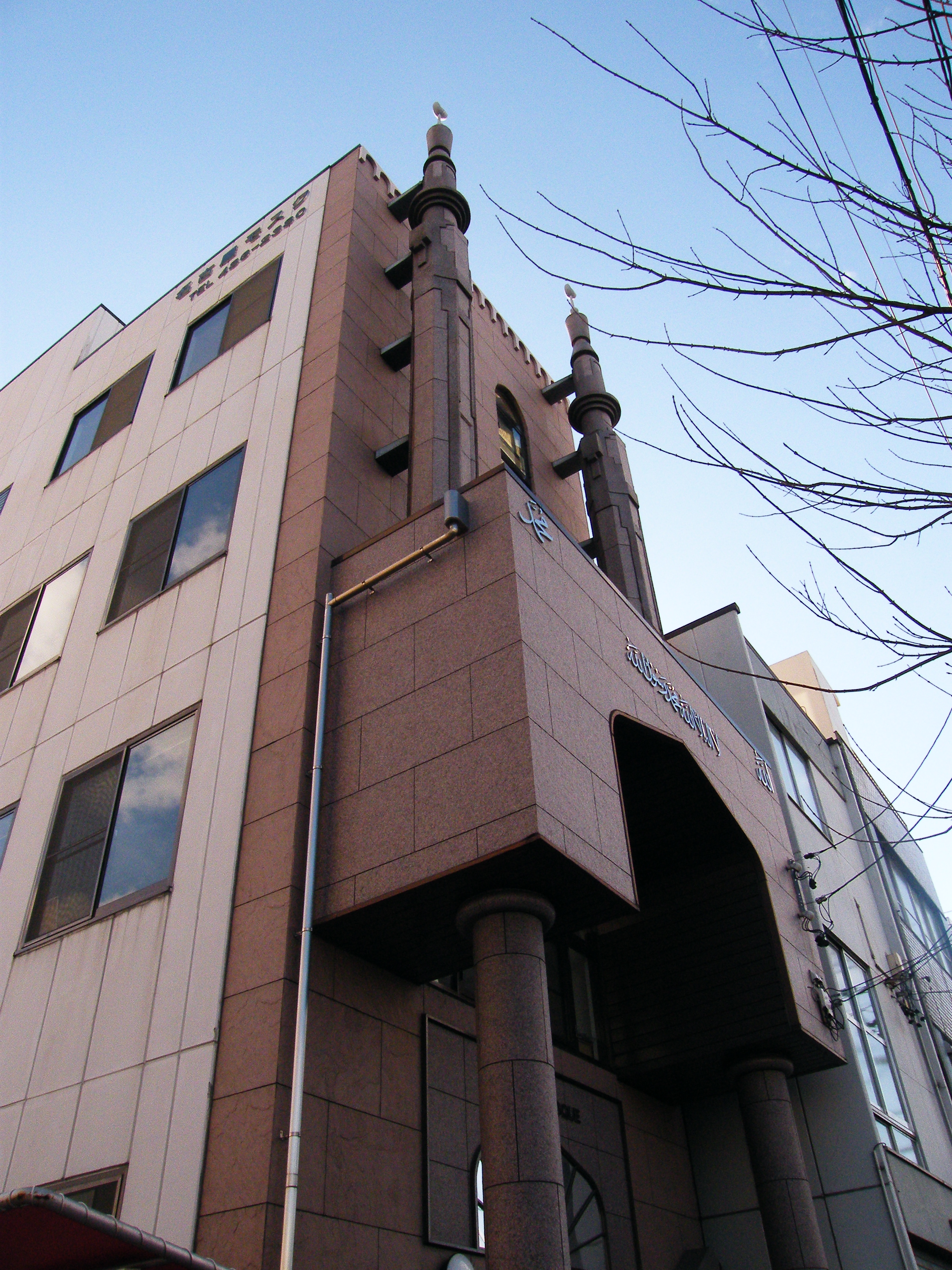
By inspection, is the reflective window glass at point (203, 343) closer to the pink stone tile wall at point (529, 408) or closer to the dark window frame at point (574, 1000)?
the pink stone tile wall at point (529, 408)

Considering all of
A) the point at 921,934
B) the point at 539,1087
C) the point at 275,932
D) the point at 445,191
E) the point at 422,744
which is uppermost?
the point at 445,191

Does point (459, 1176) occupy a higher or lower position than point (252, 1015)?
lower

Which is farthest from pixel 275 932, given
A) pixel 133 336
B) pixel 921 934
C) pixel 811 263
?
pixel 921 934

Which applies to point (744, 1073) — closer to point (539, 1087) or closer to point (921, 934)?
point (539, 1087)

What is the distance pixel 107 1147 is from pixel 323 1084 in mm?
2327

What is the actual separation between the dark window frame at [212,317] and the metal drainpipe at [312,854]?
7.76 metres

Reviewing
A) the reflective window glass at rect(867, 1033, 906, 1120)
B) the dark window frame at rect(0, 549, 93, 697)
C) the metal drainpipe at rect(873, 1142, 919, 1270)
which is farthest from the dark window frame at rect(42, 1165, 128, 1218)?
the reflective window glass at rect(867, 1033, 906, 1120)

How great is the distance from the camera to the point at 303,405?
14.6 m

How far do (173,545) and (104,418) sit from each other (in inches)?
269

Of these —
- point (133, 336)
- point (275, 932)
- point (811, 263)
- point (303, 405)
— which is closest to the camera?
point (811, 263)

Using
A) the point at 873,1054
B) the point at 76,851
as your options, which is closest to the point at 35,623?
the point at 76,851

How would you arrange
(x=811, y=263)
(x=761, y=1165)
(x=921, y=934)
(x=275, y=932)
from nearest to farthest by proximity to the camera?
(x=811, y=263) < (x=275, y=932) < (x=761, y=1165) < (x=921, y=934)

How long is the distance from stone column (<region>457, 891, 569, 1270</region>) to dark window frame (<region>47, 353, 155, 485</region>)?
13887 millimetres

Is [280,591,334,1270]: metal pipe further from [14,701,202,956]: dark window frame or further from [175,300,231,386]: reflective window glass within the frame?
[175,300,231,386]: reflective window glass
